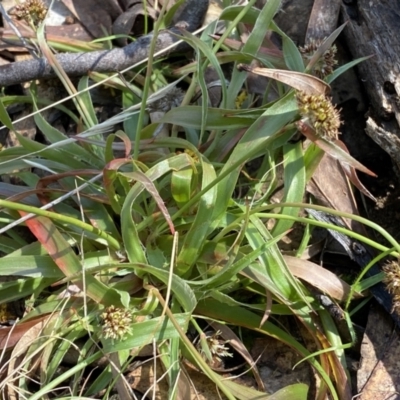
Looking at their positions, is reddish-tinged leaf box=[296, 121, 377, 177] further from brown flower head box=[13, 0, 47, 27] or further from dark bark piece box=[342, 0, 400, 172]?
brown flower head box=[13, 0, 47, 27]

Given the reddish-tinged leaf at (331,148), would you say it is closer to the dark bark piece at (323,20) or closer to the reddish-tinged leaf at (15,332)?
the dark bark piece at (323,20)

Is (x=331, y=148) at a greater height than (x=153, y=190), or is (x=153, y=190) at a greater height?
(x=331, y=148)

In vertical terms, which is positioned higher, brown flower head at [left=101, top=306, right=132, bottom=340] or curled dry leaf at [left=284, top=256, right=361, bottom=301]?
curled dry leaf at [left=284, top=256, right=361, bottom=301]

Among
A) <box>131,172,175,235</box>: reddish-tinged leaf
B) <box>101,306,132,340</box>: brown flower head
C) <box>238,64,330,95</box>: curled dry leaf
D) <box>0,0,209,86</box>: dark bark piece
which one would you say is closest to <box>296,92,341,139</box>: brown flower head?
<box>238,64,330,95</box>: curled dry leaf

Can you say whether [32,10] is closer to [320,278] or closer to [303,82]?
[303,82]

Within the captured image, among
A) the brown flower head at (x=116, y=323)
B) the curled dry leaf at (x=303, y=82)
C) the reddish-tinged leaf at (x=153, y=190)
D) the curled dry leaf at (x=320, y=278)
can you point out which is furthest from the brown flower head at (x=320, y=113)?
the brown flower head at (x=116, y=323)

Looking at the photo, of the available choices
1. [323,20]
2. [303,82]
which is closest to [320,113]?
[303,82]
